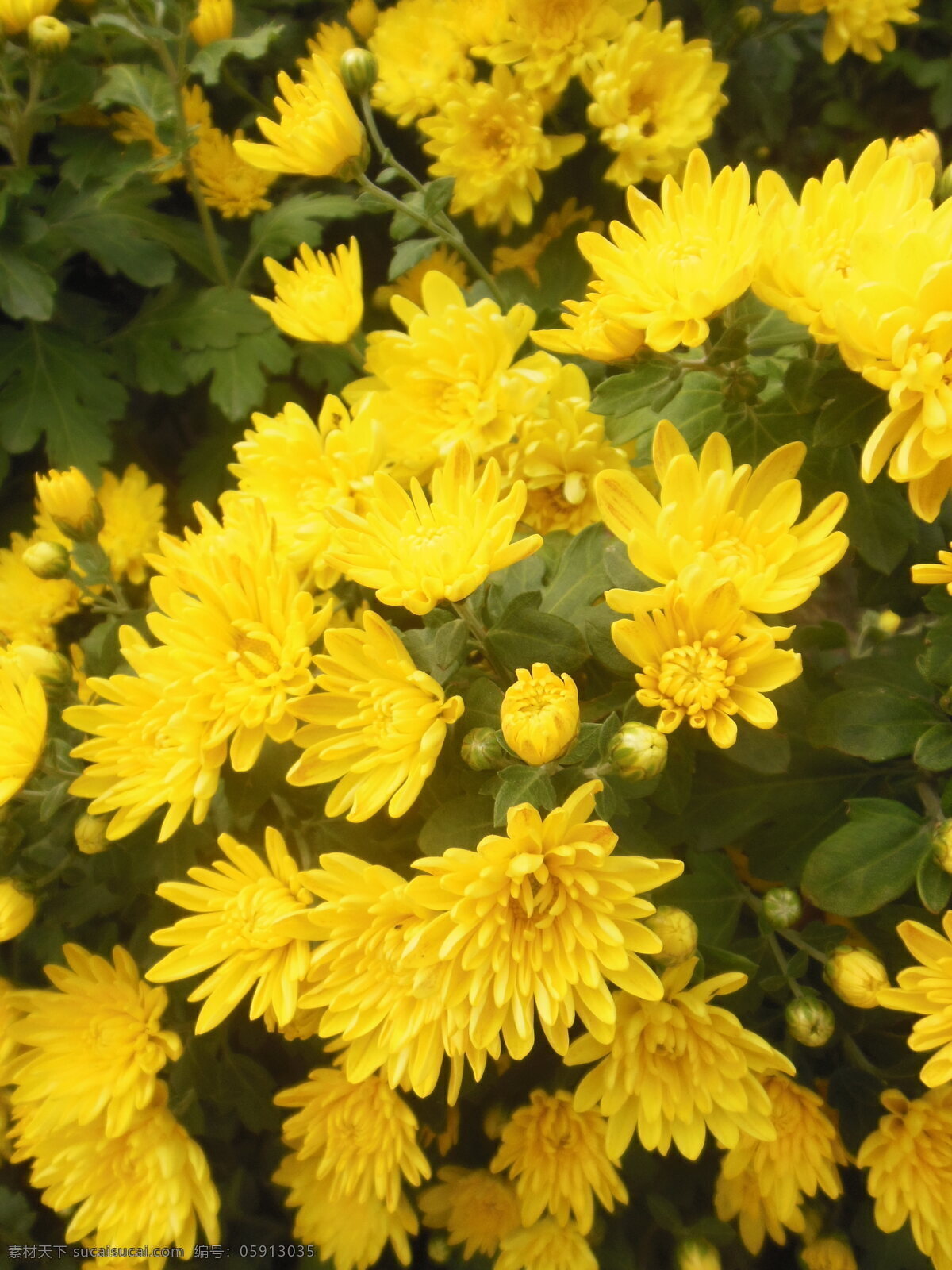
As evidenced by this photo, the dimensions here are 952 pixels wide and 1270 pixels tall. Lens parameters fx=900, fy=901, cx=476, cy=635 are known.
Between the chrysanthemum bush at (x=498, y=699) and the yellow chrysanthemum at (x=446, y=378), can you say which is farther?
the yellow chrysanthemum at (x=446, y=378)

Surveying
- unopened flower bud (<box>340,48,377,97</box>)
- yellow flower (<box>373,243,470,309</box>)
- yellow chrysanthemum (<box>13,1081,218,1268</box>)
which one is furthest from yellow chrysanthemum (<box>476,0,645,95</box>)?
yellow chrysanthemum (<box>13,1081,218,1268</box>)

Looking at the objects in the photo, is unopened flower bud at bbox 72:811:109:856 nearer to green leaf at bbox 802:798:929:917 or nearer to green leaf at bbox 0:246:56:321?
green leaf at bbox 802:798:929:917

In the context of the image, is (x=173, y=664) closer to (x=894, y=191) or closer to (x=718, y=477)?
(x=718, y=477)

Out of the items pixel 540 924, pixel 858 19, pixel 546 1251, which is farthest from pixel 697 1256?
pixel 858 19

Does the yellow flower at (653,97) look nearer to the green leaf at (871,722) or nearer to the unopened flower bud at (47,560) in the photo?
the green leaf at (871,722)

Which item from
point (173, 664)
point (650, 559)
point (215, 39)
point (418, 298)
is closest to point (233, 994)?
point (173, 664)

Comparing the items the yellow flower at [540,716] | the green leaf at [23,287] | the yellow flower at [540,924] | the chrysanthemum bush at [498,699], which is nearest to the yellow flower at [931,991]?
the chrysanthemum bush at [498,699]
